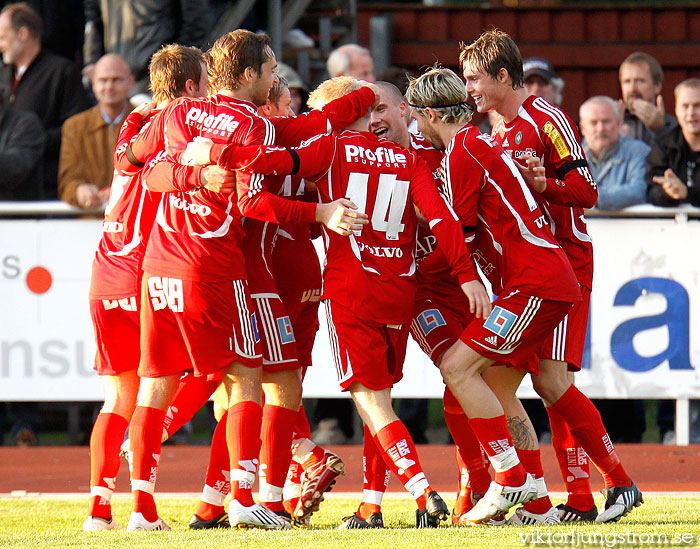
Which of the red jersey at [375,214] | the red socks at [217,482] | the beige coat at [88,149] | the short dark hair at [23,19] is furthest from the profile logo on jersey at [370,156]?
the short dark hair at [23,19]

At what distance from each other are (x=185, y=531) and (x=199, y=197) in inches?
59.7

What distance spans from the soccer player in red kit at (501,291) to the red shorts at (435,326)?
9.8 inches

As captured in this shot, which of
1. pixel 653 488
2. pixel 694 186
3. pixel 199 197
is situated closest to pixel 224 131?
pixel 199 197

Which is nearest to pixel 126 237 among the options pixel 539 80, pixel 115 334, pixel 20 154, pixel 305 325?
pixel 115 334

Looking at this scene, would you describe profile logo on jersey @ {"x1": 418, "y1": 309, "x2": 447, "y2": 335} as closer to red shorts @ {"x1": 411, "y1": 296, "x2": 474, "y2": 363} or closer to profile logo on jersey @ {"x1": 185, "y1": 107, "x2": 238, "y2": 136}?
red shorts @ {"x1": 411, "y1": 296, "x2": 474, "y2": 363}

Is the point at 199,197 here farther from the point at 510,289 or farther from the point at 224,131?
the point at 510,289

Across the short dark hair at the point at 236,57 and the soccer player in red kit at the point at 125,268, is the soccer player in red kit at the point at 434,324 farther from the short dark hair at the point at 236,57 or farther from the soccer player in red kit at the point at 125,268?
the soccer player in red kit at the point at 125,268

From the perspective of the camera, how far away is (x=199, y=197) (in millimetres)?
5461

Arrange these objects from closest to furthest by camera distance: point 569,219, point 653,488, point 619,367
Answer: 1. point 569,219
2. point 653,488
3. point 619,367

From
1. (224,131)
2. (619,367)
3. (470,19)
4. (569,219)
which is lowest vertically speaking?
(619,367)

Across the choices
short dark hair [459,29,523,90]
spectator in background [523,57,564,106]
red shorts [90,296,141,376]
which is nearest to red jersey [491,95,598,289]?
short dark hair [459,29,523,90]

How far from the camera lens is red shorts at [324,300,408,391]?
5.35 m

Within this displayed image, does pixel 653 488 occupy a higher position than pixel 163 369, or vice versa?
pixel 163 369

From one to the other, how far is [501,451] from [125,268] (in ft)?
6.62
